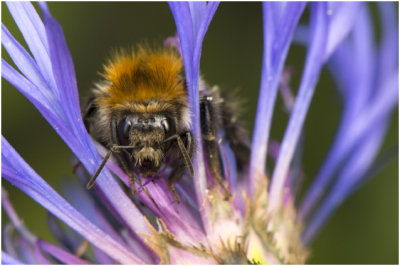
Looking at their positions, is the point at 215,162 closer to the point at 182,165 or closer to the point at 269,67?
the point at 182,165

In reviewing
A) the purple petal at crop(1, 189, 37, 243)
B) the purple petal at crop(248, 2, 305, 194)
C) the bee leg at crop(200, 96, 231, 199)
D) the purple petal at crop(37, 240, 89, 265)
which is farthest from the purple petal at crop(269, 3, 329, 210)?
the purple petal at crop(1, 189, 37, 243)

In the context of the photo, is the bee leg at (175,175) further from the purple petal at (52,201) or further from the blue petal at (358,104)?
the blue petal at (358,104)

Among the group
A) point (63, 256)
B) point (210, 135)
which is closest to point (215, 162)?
point (210, 135)

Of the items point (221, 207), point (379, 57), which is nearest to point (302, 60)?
point (379, 57)

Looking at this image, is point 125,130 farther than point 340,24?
No

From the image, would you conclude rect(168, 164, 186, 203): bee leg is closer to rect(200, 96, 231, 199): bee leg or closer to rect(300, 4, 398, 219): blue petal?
rect(200, 96, 231, 199): bee leg
